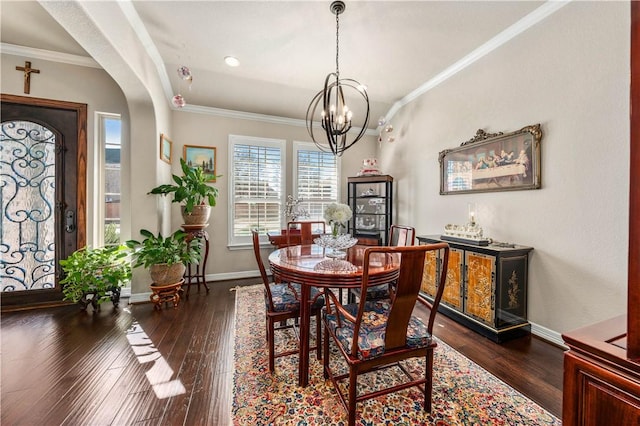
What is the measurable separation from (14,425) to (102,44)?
2691 mm

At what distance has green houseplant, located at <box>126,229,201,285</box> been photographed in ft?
9.41

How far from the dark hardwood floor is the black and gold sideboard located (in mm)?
118

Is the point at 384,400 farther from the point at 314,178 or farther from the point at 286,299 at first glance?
the point at 314,178

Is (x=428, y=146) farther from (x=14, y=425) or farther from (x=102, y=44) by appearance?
(x=14, y=425)

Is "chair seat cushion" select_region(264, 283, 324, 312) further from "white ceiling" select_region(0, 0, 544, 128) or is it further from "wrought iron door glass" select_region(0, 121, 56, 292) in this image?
"wrought iron door glass" select_region(0, 121, 56, 292)

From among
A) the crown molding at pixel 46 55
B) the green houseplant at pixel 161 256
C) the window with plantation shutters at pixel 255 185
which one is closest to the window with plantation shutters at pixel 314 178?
the window with plantation shutters at pixel 255 185

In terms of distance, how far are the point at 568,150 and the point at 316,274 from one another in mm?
2454

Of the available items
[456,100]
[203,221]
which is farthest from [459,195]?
[203,221]

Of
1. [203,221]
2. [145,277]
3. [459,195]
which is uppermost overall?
[459,195]

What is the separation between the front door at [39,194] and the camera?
2.85 metres

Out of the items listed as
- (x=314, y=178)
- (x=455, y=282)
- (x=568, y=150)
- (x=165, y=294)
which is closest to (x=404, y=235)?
(x=455, y=282)

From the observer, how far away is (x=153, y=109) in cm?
299

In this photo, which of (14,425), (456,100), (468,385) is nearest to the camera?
(14,425)

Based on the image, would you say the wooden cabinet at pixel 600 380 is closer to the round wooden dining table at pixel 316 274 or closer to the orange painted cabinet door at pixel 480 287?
the round wooden dining table at pixel 316 274
